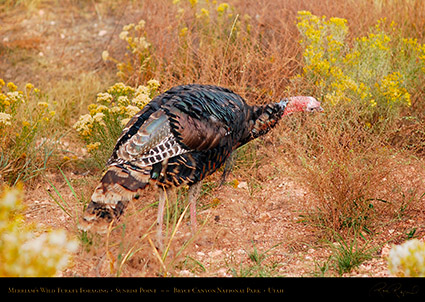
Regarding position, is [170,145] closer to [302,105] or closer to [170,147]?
[170,147]

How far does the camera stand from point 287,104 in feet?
14.5

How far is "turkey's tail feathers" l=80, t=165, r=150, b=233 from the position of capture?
123 inches

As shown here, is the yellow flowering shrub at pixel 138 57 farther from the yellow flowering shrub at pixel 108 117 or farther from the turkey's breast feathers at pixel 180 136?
the turkey's breast feathers at pixel 180 136

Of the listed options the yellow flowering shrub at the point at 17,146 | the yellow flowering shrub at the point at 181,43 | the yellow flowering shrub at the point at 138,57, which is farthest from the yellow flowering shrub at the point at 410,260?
the yellow flowering shrub at the point at 138,57

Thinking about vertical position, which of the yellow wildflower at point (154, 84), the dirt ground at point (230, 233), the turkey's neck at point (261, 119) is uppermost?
the yellow wildflower at point (154, 84)

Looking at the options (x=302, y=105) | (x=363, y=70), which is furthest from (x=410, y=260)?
(x=363, y=70)

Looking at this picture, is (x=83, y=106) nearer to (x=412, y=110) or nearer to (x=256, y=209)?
(x=256, y=209)

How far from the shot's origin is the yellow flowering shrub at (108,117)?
425 cm

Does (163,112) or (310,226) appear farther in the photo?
(310,226)

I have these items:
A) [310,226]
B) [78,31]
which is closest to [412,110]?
[310,226]

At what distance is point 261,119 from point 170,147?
1093mm

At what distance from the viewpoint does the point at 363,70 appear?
5.18 meters
